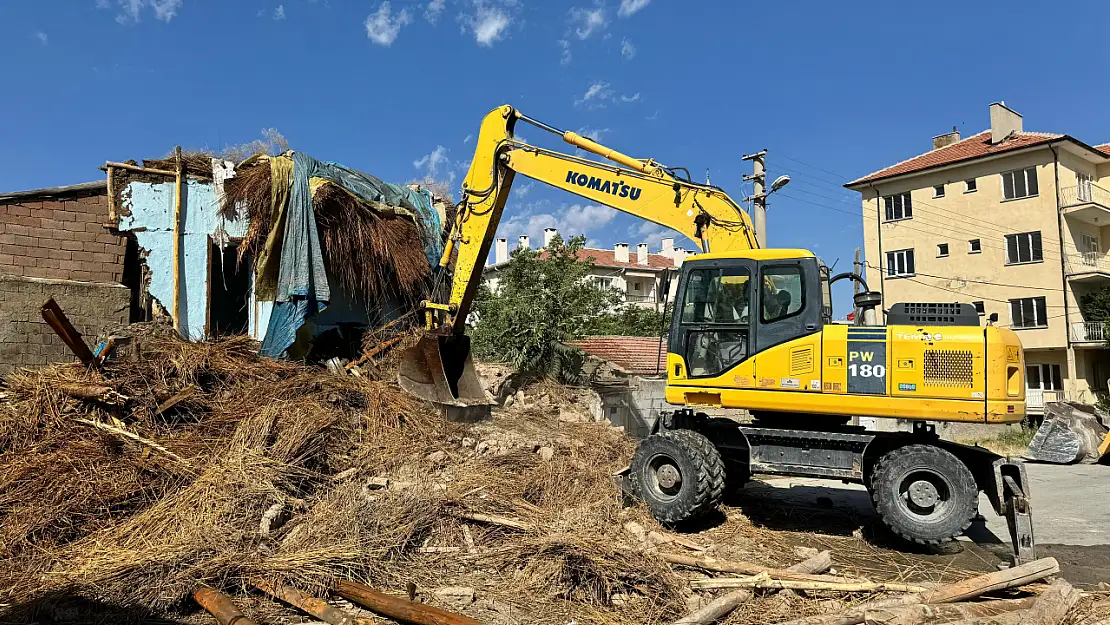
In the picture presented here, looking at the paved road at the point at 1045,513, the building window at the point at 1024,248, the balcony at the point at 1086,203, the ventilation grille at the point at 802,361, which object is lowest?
the paved road at the point at 1045,513

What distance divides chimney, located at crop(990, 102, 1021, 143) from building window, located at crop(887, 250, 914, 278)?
499cm

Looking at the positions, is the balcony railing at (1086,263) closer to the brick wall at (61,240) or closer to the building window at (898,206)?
the building window at (898,206)

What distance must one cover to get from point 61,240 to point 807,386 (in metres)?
8.91

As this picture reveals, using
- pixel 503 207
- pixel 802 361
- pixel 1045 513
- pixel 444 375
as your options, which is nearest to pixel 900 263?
pixel 1045 513

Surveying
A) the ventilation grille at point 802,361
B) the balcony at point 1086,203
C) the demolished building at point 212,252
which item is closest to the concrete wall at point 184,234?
the demolished building at point 212,252

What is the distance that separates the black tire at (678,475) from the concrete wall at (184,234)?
618 cm

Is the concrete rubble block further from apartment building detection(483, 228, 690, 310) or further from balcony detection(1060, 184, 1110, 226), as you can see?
apartment building detection(483, 228, 690, 310)

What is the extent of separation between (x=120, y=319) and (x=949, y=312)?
9470 mm

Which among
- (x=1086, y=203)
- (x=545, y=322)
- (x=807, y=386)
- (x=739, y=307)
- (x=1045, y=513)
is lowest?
(x=1045, y=513)

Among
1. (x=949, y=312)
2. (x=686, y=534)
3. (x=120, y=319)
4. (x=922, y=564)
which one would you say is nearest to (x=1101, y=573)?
(x=922, y=564)

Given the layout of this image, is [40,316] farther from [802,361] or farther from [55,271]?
[802,361]

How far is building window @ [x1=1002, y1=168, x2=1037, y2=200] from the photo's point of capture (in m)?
25.2

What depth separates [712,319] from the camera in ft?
23.7

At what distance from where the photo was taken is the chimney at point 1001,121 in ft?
87.1
